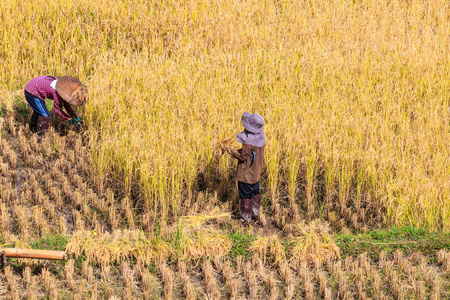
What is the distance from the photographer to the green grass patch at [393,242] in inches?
155

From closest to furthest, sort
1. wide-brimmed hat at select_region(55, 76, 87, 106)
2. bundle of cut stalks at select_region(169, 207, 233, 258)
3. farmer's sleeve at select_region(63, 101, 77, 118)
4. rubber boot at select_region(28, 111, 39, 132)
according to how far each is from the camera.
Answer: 1. bundle of cut stalks at select_region(169, 207, 233, 258)
2. wide-brimmed hat at select_region(55, 76, 87, 106)
3. farmer's sleeve at select_region(63, 101, 77, 118)
4. rubber boot at select_region(28, 111, 39, 132)

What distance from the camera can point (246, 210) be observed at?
14.0ft

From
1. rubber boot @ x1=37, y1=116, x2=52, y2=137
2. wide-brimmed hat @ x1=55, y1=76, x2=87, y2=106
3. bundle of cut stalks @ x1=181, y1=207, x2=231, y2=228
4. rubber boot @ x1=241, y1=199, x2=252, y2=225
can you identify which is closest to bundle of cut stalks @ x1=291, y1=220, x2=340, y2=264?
rubber boot @ x1=241, y1=199, x2=252, y2=225

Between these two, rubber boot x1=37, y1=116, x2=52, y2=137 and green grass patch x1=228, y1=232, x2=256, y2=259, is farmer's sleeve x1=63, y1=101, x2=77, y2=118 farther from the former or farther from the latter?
green grass patch x1=228, y1=232, x2=256, y2=259

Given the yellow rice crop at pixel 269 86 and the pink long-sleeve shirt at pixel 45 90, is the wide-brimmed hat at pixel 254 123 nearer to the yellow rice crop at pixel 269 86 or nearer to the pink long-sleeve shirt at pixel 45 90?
the yellow rice crop at pixel 269 86

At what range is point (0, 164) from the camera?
4.71m

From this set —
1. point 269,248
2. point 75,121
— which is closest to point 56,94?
point 75,121

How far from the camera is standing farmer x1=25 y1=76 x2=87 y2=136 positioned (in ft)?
16.3

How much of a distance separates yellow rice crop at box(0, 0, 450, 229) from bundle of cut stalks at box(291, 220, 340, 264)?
1.70 feet

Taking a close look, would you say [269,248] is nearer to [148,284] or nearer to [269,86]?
[148,284]

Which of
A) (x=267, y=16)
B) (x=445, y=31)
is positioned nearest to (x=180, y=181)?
(x=267, y=16)

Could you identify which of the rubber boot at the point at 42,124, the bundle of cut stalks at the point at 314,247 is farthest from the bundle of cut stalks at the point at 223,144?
the rubber boot at the point at 42,124

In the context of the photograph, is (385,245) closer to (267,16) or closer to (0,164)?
(0,164)

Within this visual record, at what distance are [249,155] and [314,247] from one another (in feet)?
2.88
